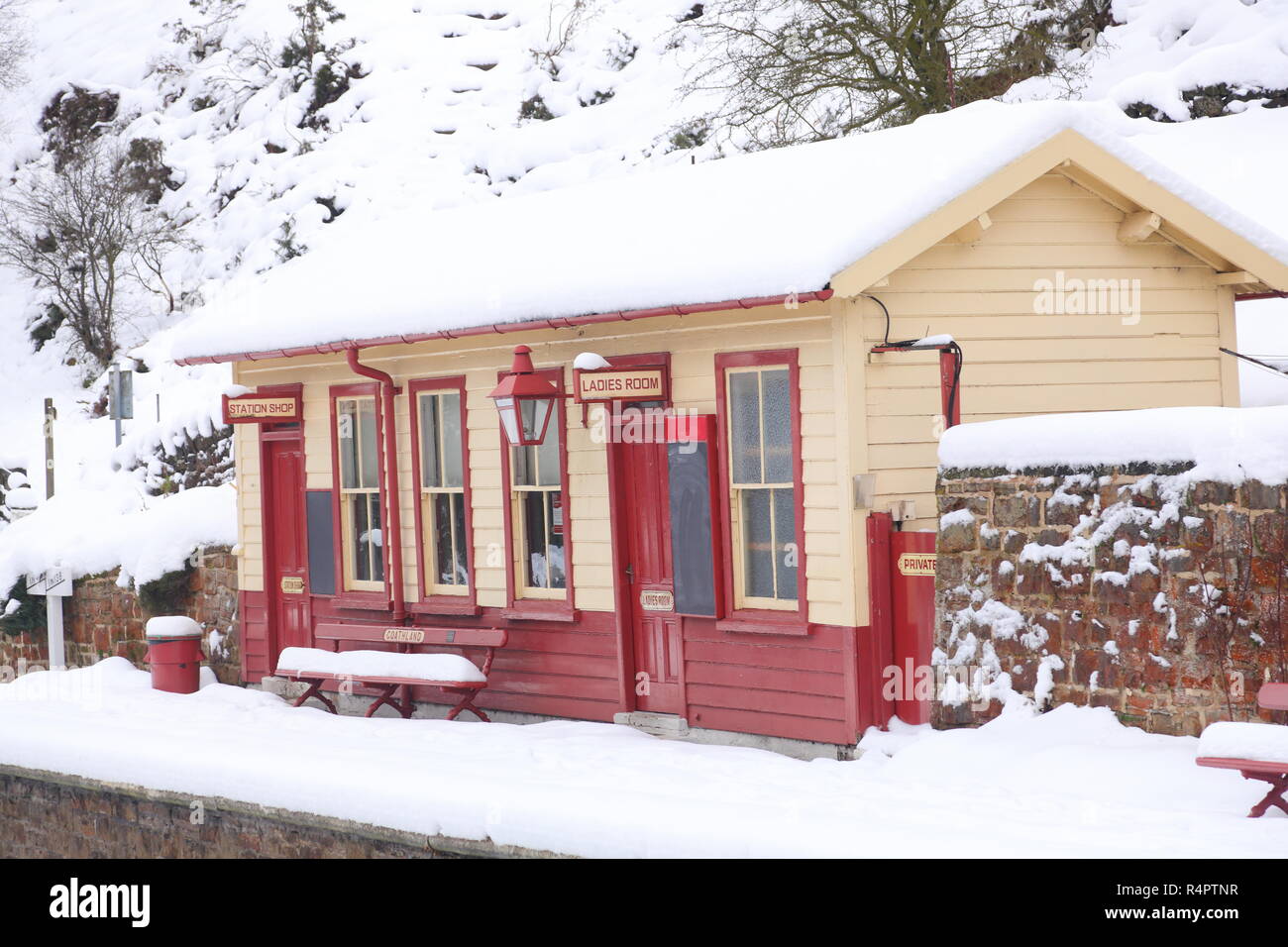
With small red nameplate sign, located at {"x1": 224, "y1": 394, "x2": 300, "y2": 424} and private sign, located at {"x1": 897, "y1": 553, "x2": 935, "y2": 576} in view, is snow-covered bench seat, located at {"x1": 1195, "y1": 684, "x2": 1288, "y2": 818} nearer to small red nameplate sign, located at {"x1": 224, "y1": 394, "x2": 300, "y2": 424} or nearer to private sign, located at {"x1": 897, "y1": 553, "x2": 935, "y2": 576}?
private sign, located at {"x1": 897, "y1": 553, "x2": 935, "y2": 576}

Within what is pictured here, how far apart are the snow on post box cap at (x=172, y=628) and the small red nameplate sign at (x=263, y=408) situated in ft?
6.19

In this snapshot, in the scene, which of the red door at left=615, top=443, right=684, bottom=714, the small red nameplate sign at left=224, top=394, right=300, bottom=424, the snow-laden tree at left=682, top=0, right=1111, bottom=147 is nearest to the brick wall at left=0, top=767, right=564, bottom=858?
the red door at left=615, top=443, right=684, bottom=714

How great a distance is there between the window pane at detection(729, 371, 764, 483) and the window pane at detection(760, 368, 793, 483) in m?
0.07

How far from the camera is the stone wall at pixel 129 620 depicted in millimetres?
14773

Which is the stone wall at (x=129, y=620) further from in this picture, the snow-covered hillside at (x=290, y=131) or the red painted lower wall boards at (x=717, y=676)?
the snow-covered hillside at (x=290, y=131)

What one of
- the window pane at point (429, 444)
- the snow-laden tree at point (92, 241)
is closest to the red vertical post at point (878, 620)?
the window pane at point (429, 444)

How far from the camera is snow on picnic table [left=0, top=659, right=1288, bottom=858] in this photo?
7.11m

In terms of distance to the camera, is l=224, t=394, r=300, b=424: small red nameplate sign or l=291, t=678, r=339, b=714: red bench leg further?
l=224, t=394, r=300, b=424: small red nameplate sign

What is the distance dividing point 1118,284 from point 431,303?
15.6ft

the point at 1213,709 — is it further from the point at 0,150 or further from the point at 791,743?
the point at 0,150

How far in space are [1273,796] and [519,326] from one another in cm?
564

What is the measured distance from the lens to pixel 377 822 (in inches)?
339

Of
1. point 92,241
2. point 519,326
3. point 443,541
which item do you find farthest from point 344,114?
point 519,326

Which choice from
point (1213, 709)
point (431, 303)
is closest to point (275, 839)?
point (431, 303)
